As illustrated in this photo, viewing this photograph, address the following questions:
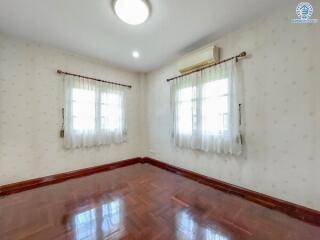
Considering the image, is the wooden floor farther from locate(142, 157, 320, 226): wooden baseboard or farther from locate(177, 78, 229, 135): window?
locate(177, 78, 229, 135): window

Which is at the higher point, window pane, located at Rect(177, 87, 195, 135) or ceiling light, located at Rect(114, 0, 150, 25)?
Answer: ceiling light, located at Rect(114, 0, 150, 25)

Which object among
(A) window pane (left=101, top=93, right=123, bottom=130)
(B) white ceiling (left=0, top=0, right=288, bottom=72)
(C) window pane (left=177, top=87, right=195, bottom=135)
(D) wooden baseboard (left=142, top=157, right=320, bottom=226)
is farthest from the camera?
(A) window pane (left=101, top=93, right=123, bottom=130)

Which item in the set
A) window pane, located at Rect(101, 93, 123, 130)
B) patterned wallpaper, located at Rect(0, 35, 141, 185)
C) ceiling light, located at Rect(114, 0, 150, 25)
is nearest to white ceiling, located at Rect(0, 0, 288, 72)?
ceiling light, located at Rect(114, 0, 150, 25)

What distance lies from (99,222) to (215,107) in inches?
84.3

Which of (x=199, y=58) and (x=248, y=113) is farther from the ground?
(x=199, y=58)

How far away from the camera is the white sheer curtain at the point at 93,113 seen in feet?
9.62

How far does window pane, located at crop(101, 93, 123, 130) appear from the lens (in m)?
3.38

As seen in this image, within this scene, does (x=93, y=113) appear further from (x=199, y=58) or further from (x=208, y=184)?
(x=208, y=184)

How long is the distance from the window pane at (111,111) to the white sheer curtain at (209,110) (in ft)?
4.17

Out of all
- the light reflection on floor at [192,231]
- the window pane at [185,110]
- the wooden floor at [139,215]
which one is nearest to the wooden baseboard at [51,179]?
the wooden floor at [139,215]

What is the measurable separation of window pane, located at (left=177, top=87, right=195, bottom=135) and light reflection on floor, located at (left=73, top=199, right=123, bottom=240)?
1.69m

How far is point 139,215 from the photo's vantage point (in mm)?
1773

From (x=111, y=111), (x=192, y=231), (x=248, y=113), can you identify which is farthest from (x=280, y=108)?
(x=111, y=111)

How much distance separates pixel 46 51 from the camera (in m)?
2.75
